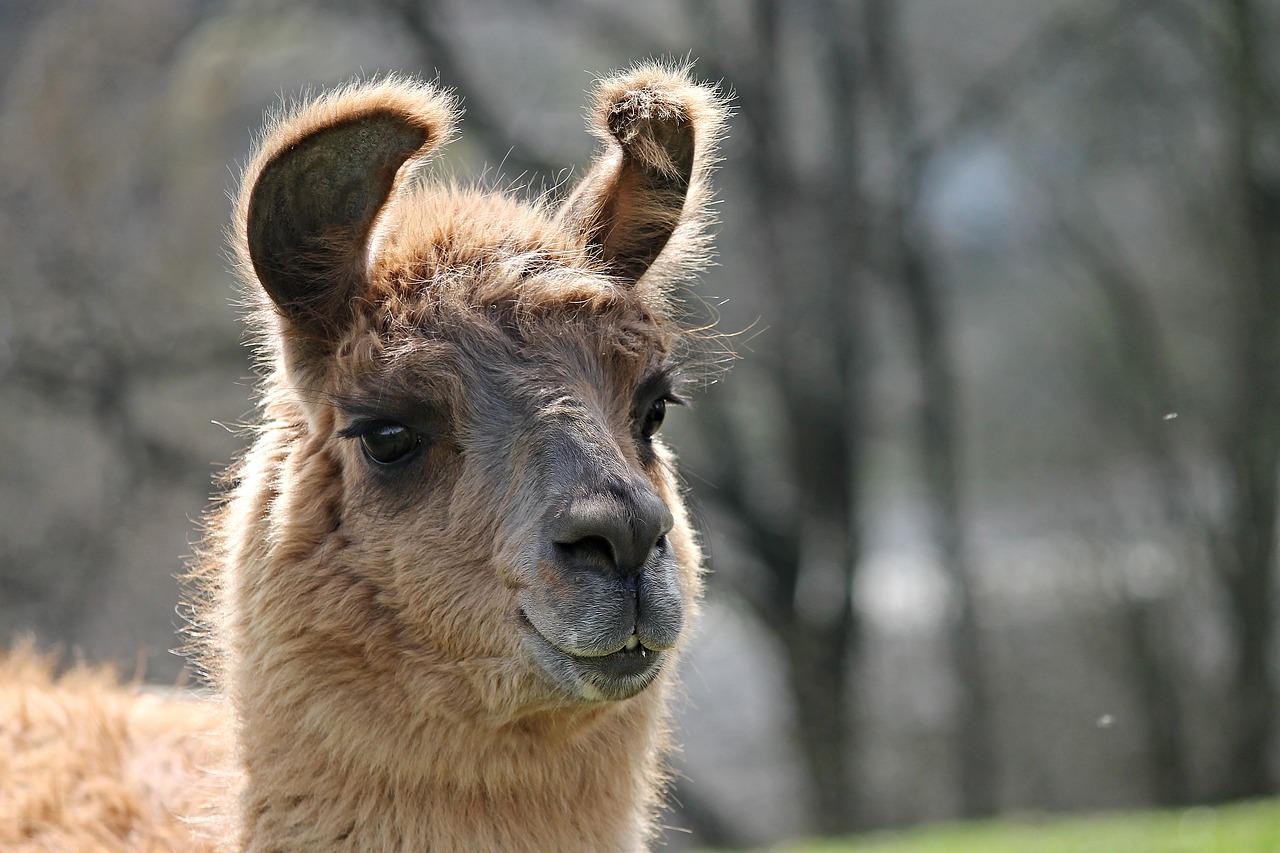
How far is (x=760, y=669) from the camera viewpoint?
12969 mm

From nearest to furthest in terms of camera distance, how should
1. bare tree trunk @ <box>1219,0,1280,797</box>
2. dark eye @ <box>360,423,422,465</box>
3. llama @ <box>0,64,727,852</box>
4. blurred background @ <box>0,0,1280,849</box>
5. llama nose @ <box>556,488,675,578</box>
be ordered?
llama nose @ <box>556,488,675,578</box> → llama @ <box>0,64,727,852</box> → dark eye @ <box>360,423,422,465</box> → blurred background @ <box>0,0,1280,849</box> → bare tree trunk @ <box>1219,0,1280,797</box>

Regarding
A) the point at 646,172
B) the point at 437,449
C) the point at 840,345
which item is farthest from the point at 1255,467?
the point at 437,449

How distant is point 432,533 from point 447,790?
614 millimetres

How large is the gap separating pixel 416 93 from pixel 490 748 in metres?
1.61

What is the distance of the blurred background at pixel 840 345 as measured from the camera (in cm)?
1149

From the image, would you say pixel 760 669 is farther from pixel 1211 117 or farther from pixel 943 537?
pixel 1211 117

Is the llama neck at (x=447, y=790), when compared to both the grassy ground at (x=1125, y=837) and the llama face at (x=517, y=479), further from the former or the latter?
the grassy ground at (x=1125, y=837)

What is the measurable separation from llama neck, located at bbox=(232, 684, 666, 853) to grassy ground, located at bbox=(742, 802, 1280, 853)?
347 centimetres

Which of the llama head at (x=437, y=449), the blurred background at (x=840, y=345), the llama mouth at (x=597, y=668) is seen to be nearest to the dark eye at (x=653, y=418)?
the llama head at (x=437, y=449)

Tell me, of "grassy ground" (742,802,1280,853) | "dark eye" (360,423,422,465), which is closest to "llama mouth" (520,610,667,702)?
"dark eye" (360,423,422,465)

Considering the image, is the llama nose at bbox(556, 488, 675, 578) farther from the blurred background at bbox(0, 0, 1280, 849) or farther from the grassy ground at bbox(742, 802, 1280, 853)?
the blurred background at bbox(0, 0, 1280, 849)

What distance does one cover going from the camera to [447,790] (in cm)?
313

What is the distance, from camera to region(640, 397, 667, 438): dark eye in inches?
140

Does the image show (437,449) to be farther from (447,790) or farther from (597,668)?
(447,790)
